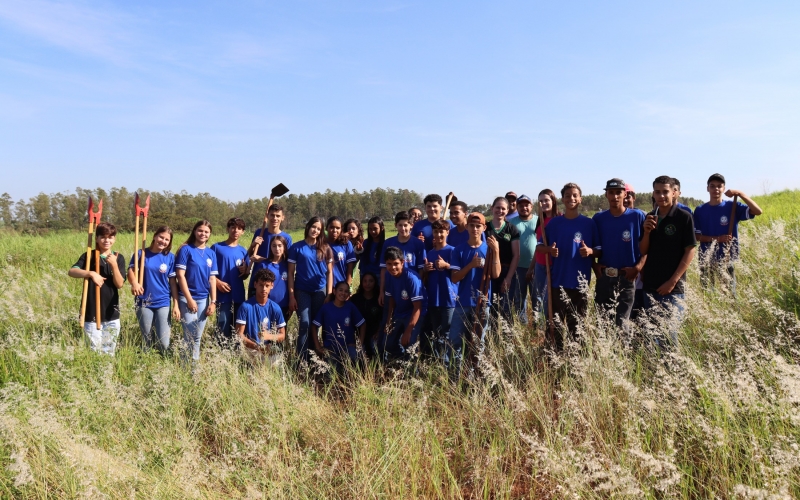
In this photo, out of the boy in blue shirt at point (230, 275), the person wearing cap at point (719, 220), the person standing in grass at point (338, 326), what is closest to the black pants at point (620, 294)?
the person wearing cap at point (719, 220)

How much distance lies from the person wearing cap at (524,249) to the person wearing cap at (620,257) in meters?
1.56

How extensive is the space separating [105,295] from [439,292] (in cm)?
402

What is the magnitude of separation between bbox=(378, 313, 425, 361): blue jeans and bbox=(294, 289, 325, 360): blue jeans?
97 centimetres

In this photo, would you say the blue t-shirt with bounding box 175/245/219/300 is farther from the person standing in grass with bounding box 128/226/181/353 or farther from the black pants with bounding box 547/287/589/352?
the black pants with bounding box 547/287/589/352

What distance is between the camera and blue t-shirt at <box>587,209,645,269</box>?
544 centimetres

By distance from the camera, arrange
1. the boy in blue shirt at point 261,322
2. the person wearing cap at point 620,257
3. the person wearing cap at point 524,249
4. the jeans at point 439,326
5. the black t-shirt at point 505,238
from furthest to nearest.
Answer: the person wearing cap at point 524,249
the black t-shirt at point 505,238
the boy in blue shirt at point 261,322
the jeans at point 439,326
the person wearing cap at point 620,257

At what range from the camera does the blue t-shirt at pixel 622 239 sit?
5441 mm

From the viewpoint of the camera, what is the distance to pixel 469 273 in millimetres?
5941

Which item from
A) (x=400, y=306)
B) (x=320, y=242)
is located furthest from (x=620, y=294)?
(x=320, y=242)

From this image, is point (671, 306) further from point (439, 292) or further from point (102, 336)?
point (102, 336)

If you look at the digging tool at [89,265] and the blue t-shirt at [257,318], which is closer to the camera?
the digging tool at [89,265]

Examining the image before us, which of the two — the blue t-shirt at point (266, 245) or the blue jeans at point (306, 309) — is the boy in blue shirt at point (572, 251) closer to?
the blue jeans at point (306, 309)

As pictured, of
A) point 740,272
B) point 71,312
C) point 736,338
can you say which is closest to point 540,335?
point 736,338

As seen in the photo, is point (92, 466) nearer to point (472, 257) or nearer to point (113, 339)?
point (113, 339)
